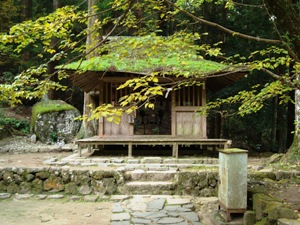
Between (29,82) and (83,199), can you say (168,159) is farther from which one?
(29,82)

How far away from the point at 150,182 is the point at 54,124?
27.5 ft

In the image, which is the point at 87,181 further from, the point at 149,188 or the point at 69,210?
the point at 149,188

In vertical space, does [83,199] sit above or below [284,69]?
below

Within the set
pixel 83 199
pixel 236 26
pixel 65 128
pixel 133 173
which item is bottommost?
pixel 83 199

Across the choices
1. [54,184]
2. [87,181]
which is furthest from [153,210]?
[54,184]

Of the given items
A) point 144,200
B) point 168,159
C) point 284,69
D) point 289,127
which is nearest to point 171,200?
point 144,200

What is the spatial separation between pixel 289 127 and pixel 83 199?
11.4m

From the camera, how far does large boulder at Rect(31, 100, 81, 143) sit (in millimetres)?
14906

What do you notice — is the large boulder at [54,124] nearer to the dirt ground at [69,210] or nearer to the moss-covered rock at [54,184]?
the moss-covered rock at [54,184]

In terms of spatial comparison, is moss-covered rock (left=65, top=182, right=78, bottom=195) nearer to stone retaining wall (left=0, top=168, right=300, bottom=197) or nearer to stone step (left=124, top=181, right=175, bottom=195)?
stone retaining wall (left=0, top=168, right=300, bottom=197)

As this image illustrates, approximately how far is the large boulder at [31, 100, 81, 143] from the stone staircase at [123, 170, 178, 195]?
7440mm

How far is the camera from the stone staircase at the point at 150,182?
792 centimetres

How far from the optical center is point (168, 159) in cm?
1013

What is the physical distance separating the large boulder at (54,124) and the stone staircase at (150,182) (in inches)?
293
